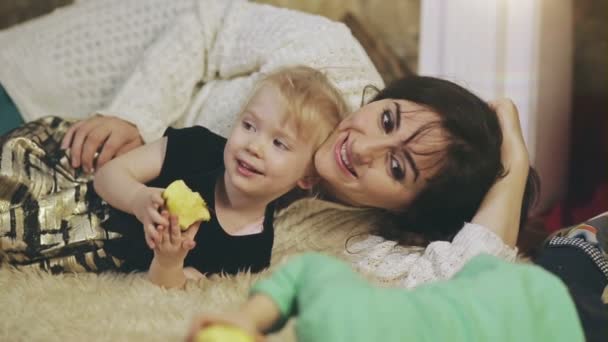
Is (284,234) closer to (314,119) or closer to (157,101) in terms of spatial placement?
(314,119)

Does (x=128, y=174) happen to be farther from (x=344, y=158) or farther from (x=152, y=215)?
(x=344, y=158)

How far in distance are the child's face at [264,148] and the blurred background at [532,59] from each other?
78 centimetres

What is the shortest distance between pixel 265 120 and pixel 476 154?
1.29 ft

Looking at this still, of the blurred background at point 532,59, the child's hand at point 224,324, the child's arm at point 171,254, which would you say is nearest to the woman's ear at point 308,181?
the child's arm at point 171,254

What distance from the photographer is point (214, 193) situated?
1.17 metres

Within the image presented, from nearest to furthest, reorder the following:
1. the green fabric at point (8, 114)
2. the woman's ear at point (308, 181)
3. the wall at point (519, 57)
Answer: the woman's ear at point (308, 181) < the green fabric at point (8, 114) < the wall at point (519, 57)

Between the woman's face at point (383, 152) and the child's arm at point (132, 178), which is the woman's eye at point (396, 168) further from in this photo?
the child's arm at point (132, 178)

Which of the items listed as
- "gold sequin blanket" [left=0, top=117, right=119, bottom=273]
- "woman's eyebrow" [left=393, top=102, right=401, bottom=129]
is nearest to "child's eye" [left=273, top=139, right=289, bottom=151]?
"woman's eyebrow" [left=393, top=102, right=401, bottom=129]

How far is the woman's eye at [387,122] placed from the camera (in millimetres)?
1128

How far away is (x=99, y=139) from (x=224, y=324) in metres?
0.78

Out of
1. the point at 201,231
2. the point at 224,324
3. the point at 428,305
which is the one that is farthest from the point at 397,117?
the point at 224,324

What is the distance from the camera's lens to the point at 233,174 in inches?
42.3

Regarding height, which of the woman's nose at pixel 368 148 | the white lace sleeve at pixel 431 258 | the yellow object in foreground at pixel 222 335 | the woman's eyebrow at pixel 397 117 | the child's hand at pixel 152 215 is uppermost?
the woman's eyebrow at pixel 397 117

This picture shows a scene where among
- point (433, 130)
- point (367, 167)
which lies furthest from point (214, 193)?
point (433, 130)
